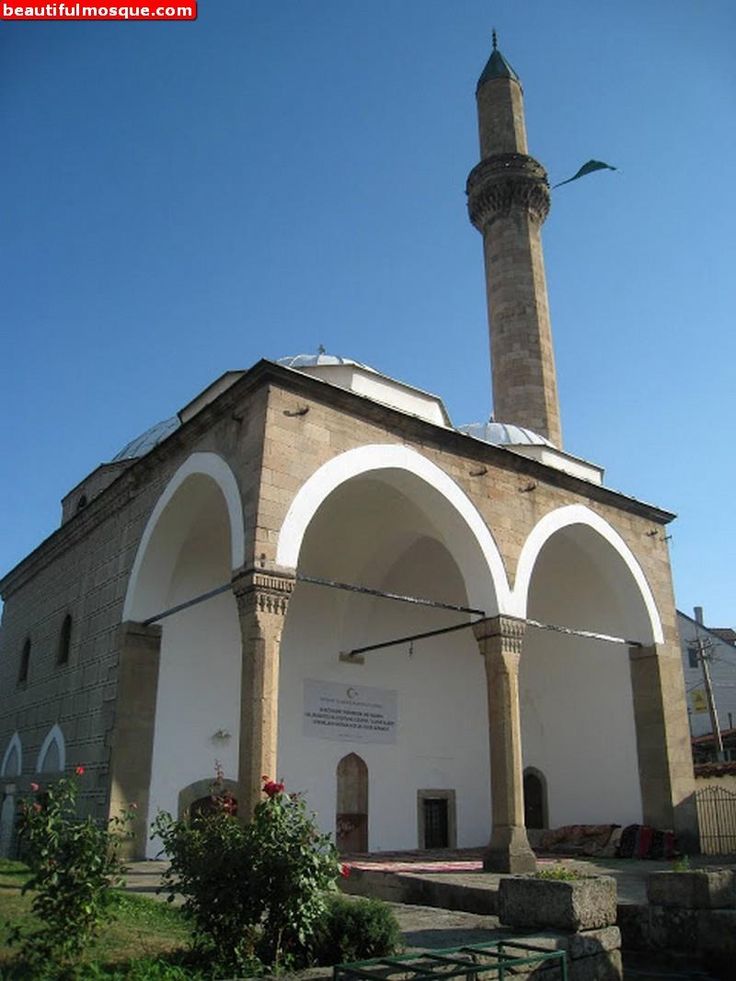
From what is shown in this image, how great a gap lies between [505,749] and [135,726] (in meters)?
4.12

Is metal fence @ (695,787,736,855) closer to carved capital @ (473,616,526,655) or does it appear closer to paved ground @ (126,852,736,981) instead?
paved ground @ (126,852,736,981)

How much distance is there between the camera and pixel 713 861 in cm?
1004

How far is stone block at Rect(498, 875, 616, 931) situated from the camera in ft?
16.9

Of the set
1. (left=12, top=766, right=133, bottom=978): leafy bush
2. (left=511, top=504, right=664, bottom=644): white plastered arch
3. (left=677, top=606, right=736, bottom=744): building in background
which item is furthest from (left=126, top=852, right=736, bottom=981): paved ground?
(left=677, top=606, right=736, bottom=744): building in background

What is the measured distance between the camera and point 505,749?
912 cm

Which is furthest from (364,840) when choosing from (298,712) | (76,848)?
(76,848)

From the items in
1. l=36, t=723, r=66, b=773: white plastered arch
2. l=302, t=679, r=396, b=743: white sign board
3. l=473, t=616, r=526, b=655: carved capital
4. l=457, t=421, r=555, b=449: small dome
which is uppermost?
l=457, t=421, r=555, b=449: small dome

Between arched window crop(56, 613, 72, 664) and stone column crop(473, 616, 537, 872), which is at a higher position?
arched window crop(56, 613, 72, 664)

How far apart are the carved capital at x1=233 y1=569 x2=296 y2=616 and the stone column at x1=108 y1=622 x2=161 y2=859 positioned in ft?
9.51

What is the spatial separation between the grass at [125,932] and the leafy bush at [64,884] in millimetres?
137

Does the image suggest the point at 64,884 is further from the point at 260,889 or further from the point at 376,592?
the point at 376,592

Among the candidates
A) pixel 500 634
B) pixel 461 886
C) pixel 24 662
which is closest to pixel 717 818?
pixel 500 634

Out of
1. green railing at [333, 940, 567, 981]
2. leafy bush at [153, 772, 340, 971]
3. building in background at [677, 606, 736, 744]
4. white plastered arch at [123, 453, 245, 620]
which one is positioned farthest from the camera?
building in background at [677, 606, 736, 744]

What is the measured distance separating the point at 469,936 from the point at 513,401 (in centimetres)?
1193
